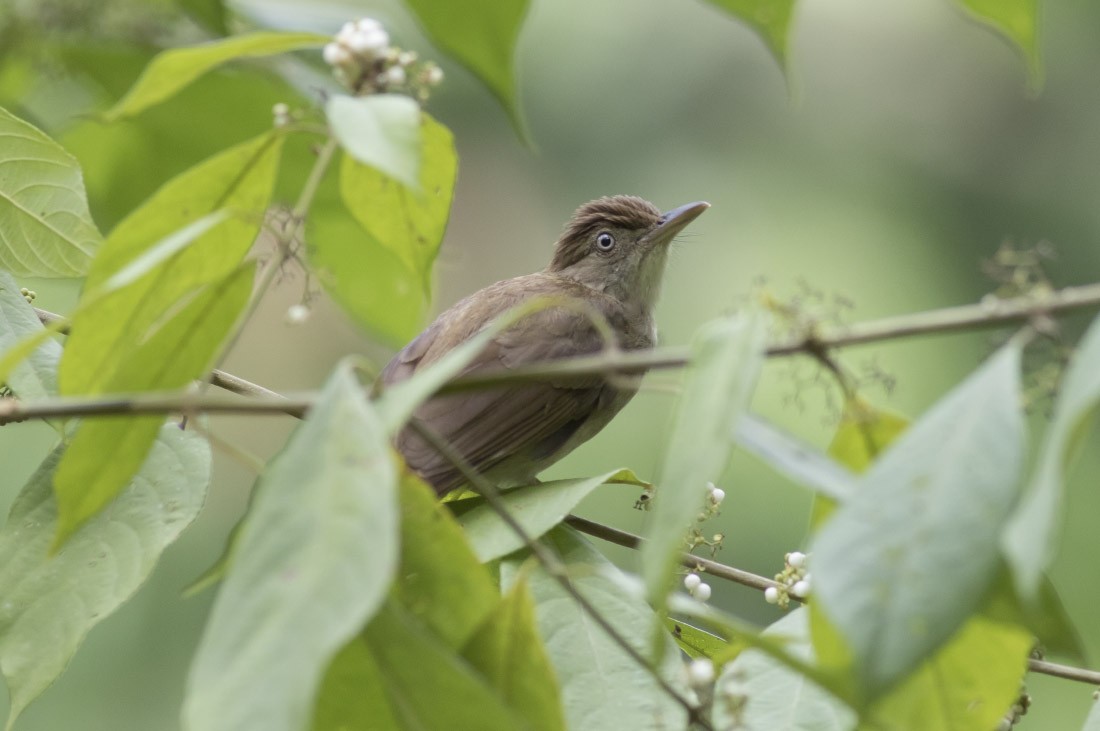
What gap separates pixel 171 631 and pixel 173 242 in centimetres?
541

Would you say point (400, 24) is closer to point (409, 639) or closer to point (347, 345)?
point (347, 345)

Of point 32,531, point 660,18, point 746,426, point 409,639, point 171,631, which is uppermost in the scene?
point 660,18

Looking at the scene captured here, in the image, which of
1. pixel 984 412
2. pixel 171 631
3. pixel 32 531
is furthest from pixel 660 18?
pixel 984 412

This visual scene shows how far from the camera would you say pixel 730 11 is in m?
1.49

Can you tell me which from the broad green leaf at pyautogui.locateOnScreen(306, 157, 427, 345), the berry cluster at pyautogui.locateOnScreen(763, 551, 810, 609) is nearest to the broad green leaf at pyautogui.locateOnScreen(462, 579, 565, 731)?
the berry cluster at pyautogui.locateOnScreen(763, 551, 810, 609)

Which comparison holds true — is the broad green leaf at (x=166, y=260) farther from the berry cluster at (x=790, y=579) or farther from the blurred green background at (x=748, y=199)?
the blurred green background at (x=748, y=199)

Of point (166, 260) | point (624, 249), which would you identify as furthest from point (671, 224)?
point (166, 260)

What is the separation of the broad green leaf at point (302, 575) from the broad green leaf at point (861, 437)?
0.51m

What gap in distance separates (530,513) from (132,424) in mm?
997

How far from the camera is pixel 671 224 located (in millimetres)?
4996

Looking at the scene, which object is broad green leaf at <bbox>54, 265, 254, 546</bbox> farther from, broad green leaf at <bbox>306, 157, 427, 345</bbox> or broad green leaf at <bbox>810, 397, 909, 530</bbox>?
broad green leaf at <bbox>306, 157, 427, 345</bbox>

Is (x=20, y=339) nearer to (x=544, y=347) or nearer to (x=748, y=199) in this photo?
(x=544, y=347)

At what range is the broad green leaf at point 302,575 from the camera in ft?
3.06

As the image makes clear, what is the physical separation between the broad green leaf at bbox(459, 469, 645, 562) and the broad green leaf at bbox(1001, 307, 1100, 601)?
3.51 ft
